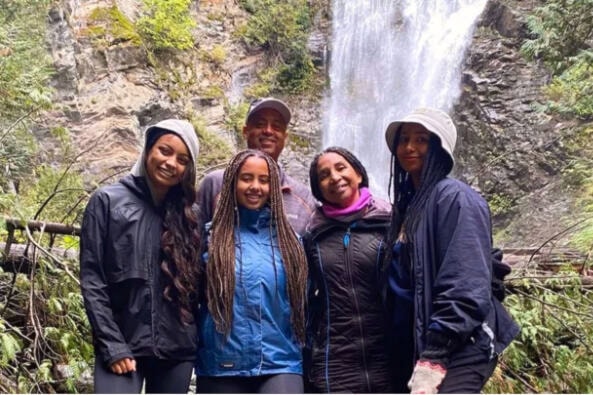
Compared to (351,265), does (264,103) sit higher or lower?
Result: higher

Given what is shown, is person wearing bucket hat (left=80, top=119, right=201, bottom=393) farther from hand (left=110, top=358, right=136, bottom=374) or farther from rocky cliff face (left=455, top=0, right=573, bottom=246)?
rocky cliff face (left=455, top=0, right=573, bottom=246)

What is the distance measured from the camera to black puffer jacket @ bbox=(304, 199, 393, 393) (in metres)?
2.38

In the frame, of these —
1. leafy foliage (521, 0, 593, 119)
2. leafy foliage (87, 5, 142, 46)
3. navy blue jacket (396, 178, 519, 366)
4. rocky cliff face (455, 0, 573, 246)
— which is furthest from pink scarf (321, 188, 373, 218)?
leafy foliage (87, 5, 142, 46)

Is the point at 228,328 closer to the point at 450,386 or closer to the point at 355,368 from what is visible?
the point at 355,368

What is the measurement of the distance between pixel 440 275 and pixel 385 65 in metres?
18.4

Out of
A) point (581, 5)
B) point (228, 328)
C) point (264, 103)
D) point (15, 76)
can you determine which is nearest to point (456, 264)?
point (228, 328)

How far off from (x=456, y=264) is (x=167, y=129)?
52.8 inches

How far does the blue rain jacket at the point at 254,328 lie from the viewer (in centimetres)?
239

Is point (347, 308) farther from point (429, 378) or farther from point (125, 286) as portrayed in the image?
point (125, 286)

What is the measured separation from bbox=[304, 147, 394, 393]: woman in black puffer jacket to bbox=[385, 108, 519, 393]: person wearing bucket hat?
0.37 ft

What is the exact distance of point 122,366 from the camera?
91.0 inches

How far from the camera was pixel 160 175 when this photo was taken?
2.58 metres

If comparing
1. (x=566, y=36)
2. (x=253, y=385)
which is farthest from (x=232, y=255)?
(x=566, y=36)

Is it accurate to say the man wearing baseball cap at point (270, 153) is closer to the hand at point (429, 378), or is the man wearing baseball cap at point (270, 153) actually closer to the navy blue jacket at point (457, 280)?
the navy blue jacket at point (457, 280)
